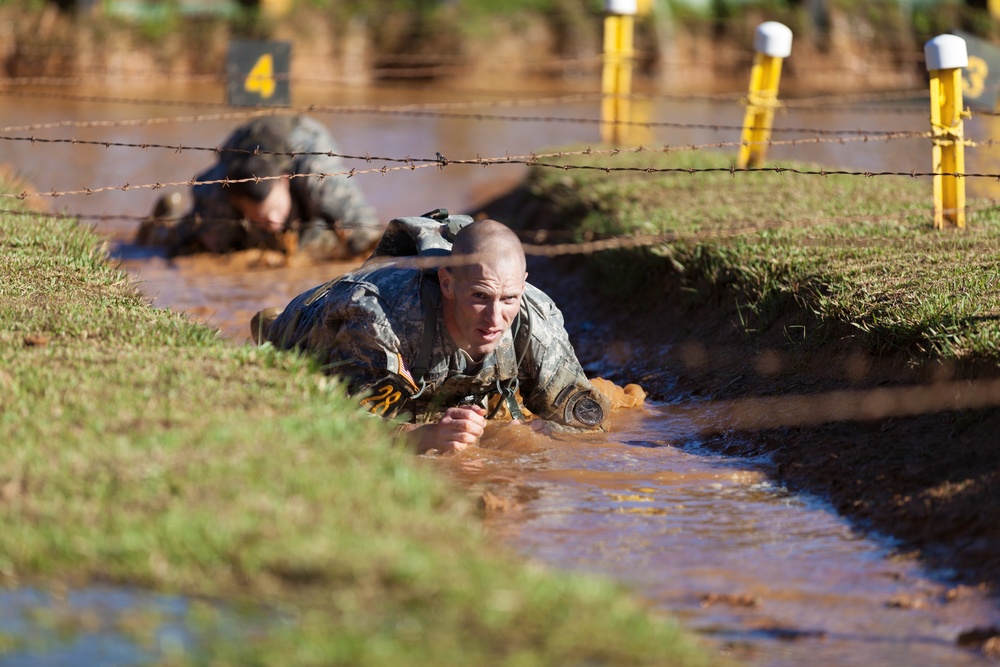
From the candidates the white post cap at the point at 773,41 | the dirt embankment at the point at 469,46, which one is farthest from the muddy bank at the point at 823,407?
the dirt embankment at the point at 469,46

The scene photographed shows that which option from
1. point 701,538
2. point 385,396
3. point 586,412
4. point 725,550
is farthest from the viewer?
point 586,412

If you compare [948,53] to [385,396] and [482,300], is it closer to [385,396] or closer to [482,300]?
[482,300]

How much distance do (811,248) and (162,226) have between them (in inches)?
230

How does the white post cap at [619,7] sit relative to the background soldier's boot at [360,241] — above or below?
above

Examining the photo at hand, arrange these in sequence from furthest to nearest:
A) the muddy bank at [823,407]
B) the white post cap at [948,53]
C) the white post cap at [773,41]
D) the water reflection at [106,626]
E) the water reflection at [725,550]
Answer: the white post cap at [773,41], the white post cap at [948,53], the muddy bank at [823,407], the water reflection at [725,550], the water reflection at [106,626]

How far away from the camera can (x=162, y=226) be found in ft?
35.5

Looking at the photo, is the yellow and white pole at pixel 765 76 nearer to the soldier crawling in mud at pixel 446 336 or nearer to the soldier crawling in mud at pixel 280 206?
the soldier crawling in mud at pixel 280 206

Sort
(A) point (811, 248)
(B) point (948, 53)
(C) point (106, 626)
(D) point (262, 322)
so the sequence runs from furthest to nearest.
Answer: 1. (B) point (948, 53)
2. (A) point (811, 248)
3. (D) point (262, 322)
4. (C) point (106, 626)

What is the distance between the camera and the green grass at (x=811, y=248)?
5758mm

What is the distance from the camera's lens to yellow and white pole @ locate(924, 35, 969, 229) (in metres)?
7.27

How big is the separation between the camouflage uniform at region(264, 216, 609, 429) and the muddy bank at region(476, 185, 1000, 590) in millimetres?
705

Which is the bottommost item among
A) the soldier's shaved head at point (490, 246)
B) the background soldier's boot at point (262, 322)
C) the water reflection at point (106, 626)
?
the water reflection at point (106, 626)

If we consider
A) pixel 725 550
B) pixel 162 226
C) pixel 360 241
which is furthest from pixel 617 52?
pixel 725 550

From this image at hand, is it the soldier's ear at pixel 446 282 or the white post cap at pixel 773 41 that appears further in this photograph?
the white post cap at pixel 773 41
